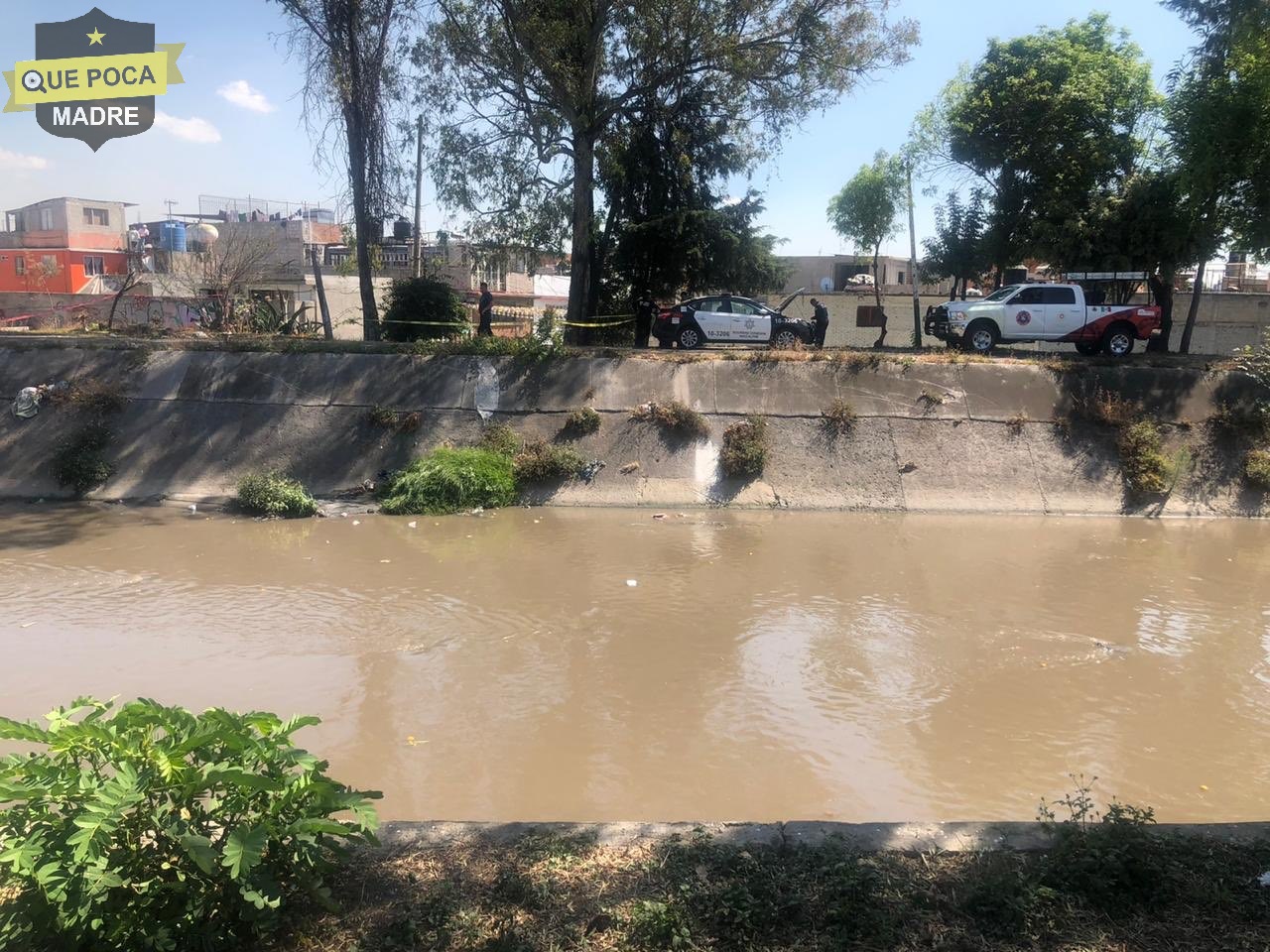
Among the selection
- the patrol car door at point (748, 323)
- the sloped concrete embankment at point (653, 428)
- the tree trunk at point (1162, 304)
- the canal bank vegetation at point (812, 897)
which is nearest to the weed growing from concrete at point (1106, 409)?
the sloped concrete embankment at point (653, 428)

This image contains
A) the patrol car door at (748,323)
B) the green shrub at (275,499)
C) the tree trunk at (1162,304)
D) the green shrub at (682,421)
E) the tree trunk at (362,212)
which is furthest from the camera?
the tree trunk at (1162,304)

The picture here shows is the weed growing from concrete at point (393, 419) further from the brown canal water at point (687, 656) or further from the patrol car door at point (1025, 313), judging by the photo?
the patrol car door at point (1025, 313)

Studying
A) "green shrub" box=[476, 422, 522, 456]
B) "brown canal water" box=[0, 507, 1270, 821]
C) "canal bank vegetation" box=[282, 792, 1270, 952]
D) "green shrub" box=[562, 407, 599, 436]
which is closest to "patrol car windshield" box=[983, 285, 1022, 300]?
"brown canal water" box=[0, 507, 1270, 821]

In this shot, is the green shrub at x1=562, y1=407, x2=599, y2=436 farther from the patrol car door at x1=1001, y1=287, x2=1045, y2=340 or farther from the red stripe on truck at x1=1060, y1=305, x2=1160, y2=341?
the red stripe on truck at x1=1060, y1=305, x2=1160, y2=341

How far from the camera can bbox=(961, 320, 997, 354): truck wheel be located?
20375 millimetres

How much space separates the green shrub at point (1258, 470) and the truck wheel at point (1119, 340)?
16.6ft

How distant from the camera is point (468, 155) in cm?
2288

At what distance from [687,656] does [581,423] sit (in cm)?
875

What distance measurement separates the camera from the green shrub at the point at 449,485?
47.5ft

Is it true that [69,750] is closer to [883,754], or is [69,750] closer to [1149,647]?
[883,754]

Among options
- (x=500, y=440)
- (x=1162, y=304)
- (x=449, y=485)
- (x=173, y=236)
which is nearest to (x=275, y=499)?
(x=449, y=485)

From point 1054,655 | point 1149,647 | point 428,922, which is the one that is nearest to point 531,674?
point 428,922

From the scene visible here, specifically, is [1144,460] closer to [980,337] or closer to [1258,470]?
[1258,470]

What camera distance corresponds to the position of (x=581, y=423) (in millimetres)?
16406
